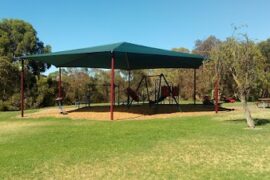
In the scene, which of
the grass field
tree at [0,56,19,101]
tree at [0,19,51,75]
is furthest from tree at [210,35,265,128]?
tree at [0,19,51,75]

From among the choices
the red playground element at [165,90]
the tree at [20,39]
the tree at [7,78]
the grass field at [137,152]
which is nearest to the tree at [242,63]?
the grass field at [137,152]

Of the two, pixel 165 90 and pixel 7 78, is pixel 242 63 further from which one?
pixel 7 78

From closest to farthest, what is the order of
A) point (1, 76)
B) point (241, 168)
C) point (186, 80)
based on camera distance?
1. point (241, 168)
2. point (1, 76)
3. point (186, 80)

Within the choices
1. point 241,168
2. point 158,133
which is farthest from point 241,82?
point 241,168

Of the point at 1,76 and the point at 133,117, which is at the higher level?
the point at 1,76

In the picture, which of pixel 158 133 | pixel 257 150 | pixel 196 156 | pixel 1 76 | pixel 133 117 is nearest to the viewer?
pixel 196 156

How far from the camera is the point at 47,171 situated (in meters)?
6.71

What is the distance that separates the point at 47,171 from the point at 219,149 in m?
3.68

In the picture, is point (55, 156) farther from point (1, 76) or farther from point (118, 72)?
point (118, 72)

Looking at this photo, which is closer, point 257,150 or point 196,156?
point 196,156

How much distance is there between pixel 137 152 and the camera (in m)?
8.21

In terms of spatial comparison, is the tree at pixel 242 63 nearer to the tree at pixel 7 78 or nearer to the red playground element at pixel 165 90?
the red playground element at pixel 165 90

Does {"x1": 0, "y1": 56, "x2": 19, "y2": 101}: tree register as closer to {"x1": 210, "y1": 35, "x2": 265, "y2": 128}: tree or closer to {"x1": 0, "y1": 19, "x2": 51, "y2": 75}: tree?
{"x1": 0, "y1": 19, "x2": 51, "y2": 75}: tree

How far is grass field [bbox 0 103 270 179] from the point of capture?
6.52 m
